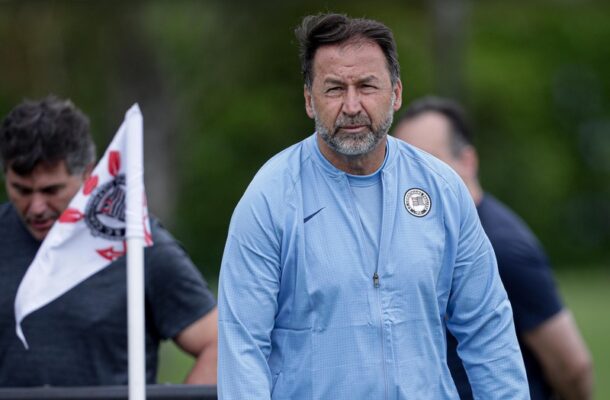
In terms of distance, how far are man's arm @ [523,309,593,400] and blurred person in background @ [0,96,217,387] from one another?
4.89 feet

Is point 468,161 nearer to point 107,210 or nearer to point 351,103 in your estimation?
point 107,210

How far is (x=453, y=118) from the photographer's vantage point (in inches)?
263

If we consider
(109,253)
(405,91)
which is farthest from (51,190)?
(405,91)

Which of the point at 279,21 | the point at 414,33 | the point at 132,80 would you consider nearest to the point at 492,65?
the point at 414,33

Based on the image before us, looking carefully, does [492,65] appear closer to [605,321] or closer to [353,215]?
[605,321]

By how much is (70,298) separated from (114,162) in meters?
0.59

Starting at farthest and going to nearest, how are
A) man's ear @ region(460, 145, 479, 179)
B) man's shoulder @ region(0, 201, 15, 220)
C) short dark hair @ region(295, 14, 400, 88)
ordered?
man's ear @ region(460, 145, 479, 179)
man's shoulder @ region(0, 201, 15, 220)
short dark hair @ region(295, 14, 400, 88)

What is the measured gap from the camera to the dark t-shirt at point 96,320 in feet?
17.8

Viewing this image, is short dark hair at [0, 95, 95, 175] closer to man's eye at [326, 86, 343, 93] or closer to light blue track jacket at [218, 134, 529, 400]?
light blue track jacket at [218, 134, 529, 400]

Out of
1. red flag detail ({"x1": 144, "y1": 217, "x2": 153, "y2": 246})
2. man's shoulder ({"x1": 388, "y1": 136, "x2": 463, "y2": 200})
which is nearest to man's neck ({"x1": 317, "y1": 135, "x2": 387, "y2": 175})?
man's shoulder ({"x1": 388, "y1": 136, "x2": 463, "y2": 200})

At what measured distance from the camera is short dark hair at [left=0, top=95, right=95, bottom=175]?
561cm

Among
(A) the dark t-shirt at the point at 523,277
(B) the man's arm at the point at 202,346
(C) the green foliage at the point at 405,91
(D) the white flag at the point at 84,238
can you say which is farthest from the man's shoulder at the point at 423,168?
(C) the green foliage at the point at 405,91

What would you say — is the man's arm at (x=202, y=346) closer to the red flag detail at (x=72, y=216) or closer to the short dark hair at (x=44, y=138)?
the red flag detail at (x=72, y=216)

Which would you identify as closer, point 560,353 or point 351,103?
point 351,103
